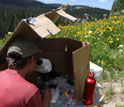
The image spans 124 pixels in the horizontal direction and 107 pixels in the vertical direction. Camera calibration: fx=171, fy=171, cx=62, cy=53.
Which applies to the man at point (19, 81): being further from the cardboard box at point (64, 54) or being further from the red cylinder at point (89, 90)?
the cardboard box at point (64, 54)

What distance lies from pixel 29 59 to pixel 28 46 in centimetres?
12

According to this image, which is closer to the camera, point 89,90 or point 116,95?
point 89,90

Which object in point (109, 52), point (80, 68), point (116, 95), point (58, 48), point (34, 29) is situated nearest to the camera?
point (34, 29)

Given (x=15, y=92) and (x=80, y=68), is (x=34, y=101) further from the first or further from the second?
(x=80, y=68)

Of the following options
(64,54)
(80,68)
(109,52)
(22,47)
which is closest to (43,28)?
(22,47)

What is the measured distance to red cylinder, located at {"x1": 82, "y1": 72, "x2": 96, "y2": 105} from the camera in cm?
173

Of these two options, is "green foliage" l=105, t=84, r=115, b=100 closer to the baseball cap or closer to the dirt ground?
the dirt ground

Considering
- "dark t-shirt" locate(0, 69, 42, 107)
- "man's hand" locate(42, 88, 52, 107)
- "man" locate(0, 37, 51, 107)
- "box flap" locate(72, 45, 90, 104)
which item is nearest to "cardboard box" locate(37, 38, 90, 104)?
"box flap" locate(72, 45, 90, 104)

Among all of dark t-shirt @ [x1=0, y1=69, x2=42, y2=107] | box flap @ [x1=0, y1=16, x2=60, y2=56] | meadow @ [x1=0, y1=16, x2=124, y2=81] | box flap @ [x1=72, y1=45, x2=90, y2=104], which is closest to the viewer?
dark t-shirt @ [x1=0, y1=69, x2=42, y2=107]

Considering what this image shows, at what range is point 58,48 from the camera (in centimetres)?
236

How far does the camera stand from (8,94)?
3.95 ft

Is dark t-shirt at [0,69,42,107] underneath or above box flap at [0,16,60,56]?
underneath

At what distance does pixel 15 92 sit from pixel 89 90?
0.80 meters

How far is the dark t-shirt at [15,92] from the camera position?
1197mm
